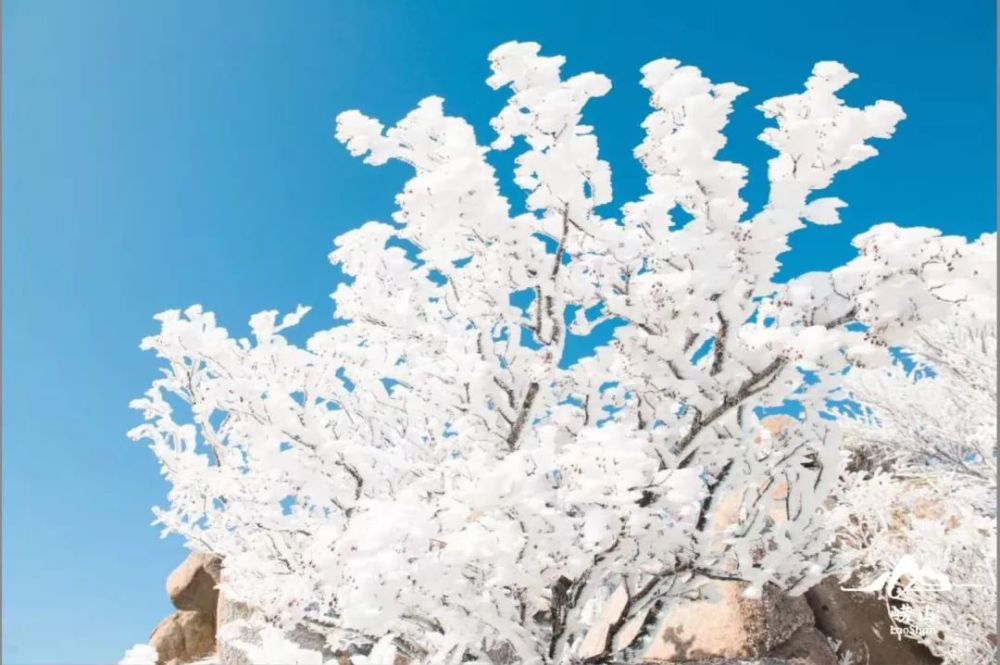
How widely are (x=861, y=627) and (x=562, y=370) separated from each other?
25.6 feet

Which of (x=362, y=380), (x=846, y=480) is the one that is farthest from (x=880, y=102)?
(x=846, y=480)

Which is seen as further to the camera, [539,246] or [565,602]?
[565,602]

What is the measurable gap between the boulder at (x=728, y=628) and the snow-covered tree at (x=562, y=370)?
3486 millimetres

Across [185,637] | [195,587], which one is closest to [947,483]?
[195,587]

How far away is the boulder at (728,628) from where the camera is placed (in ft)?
30.6

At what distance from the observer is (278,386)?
575 centimetres

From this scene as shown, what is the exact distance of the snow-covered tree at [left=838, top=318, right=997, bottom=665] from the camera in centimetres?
748

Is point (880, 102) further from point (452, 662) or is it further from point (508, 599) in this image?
point (452, 662)

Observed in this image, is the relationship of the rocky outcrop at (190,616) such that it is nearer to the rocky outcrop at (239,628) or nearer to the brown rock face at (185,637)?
the brown rock face at (185,637)

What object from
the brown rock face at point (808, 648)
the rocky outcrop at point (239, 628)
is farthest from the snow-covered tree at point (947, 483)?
the rocky outcrop at point (239, 628)

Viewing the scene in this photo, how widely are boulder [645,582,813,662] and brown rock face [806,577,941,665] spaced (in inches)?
34.6

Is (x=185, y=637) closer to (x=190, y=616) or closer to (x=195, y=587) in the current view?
(x=190, y=616)

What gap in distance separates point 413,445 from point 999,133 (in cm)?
494

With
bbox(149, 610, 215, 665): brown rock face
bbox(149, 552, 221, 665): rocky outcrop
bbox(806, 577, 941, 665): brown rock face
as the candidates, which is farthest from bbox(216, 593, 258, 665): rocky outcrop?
bbox(806, 577, 941, 665): brown rock face
